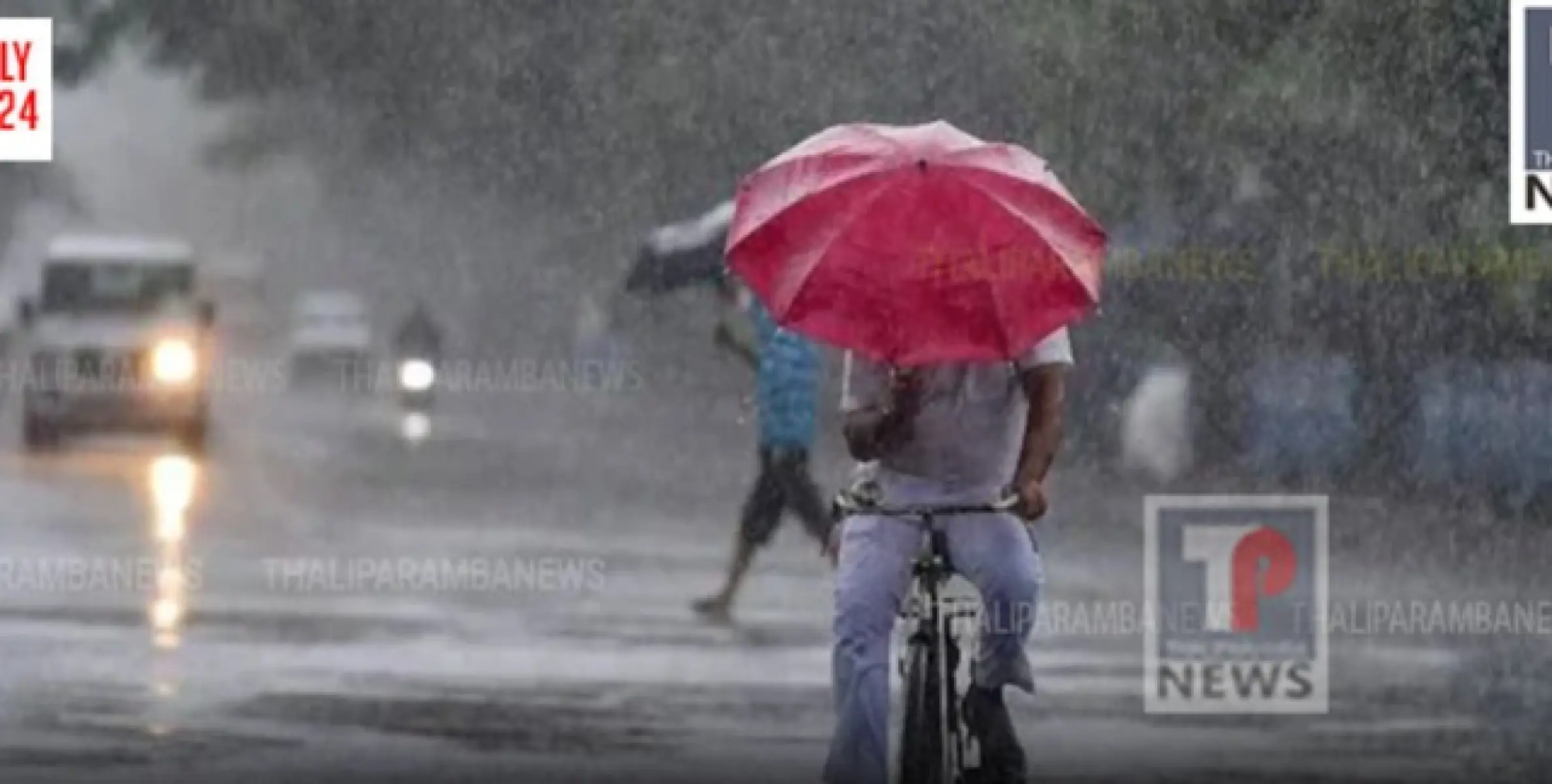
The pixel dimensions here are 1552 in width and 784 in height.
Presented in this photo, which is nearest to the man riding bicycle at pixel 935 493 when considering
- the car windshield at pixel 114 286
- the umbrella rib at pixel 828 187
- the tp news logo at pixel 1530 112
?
the umbrella rib at pixel 828 187

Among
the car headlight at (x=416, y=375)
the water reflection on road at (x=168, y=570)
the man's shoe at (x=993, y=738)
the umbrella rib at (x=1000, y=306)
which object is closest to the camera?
the umbrella rib at (x=1000, y=306)

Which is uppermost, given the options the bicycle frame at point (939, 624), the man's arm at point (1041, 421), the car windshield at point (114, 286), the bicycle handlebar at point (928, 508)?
the car windshield at point (114, 286)

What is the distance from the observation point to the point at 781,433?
9.05 meters

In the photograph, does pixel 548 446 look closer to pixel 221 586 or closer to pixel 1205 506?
pixel 221 586

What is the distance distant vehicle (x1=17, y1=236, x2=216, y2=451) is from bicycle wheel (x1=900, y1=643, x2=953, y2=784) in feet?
6.96

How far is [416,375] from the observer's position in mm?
8812

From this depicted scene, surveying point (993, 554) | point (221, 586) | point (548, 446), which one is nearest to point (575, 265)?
point (548, 446)

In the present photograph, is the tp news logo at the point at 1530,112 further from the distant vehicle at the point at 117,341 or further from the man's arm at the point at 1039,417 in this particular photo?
the distant vehicle at the point at 117,341

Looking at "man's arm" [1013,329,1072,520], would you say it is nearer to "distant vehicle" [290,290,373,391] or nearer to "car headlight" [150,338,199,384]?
"distant vehicle" [290,290,373,391]

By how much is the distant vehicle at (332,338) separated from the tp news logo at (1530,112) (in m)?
2.39

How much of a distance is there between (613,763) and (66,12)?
6.25ft

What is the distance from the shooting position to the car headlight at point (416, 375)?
28.8 ft

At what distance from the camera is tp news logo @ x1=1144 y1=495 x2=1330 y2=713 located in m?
9.08

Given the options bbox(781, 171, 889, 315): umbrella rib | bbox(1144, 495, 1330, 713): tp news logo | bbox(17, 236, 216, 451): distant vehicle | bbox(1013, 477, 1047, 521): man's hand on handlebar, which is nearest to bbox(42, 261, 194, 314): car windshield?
bbox(17, 236, 216, 451): distant vehicle
